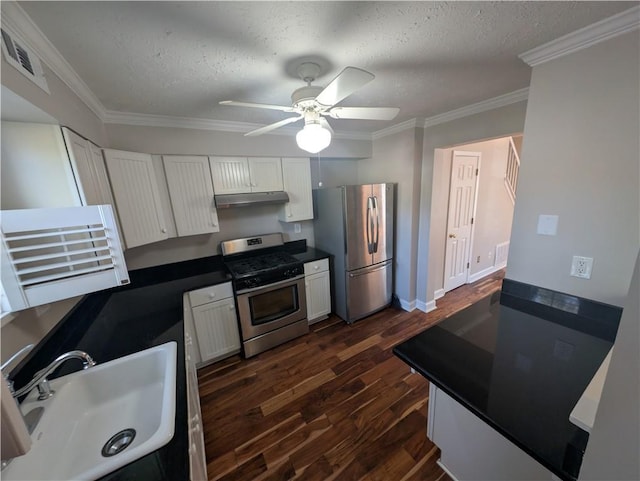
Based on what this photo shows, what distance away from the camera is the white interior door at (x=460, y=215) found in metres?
3.21

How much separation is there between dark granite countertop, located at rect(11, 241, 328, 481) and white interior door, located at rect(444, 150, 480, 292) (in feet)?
9.85

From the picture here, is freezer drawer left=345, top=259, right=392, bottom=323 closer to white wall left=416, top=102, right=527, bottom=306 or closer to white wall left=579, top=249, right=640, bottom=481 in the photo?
white wall left=416, top=102, right=527, bottom=306

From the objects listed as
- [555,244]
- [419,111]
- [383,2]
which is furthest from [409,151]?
[383,2]

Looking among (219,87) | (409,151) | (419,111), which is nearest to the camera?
(219,87)

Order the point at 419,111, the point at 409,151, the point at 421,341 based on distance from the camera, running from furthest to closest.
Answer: the point at 409,151 → the point at 419,111 → the point at 421,341

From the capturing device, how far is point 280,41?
114cm

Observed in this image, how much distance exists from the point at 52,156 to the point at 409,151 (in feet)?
9.68

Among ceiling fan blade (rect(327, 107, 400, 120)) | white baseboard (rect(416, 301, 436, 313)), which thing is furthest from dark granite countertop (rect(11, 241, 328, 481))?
white baseboard (rect(416, 301, 436, 313))

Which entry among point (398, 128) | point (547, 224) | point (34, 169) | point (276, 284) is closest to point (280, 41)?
point (34, 169)

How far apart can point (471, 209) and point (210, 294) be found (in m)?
3.65

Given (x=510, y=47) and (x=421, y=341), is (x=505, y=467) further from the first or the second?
(x=510, y=47)

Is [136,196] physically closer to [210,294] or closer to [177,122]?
[177,122]

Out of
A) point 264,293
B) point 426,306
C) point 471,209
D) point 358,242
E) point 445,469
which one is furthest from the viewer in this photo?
point 471,209

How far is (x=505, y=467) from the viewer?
105cm
